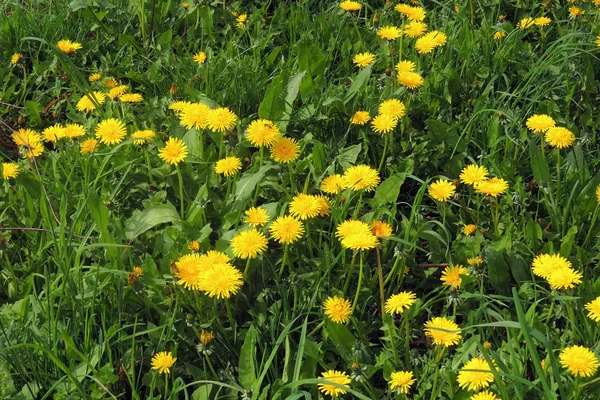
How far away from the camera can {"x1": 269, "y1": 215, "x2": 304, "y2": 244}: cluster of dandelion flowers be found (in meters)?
1.97

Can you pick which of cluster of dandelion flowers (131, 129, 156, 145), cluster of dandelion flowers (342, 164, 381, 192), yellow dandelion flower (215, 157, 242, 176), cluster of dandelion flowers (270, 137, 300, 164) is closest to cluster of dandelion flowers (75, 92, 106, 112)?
cluster of dandelion flowers (131, 129, 156, 145)

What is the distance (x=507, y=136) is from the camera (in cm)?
241

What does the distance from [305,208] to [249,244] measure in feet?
0.63

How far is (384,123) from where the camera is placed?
7.93 ft

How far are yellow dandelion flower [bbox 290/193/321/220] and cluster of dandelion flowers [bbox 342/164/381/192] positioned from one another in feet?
0.45

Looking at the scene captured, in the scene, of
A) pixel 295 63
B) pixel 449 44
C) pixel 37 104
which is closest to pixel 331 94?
pixel 295 63

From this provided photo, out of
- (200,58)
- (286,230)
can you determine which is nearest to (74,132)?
(200,58)

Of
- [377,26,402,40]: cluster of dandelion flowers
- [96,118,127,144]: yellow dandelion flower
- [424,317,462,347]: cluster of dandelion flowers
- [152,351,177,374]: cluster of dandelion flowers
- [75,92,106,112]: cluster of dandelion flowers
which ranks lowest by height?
[152,351,177,374]: cluster of dandelion flowers

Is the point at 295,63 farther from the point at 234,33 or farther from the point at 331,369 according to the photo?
the point at 331,369

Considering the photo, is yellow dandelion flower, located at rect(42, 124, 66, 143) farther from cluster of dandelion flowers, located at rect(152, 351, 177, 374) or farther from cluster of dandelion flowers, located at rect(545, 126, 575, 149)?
cluster of dandelion flowers, located at rect(545, 126, 575, 149)

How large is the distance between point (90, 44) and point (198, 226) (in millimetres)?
1373

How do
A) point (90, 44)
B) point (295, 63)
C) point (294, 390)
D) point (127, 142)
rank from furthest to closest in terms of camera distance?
1. point (90, 44)
2. point (295, 63)
3. point (127, 142)
4. point (294, 390)

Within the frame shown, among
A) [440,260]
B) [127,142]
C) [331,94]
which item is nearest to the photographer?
[440,260]

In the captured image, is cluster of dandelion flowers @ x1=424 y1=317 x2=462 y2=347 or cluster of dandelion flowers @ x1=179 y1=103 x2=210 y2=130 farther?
cluster of dandelion flowers @ x1=179 y1=103 x2=210 y2=130
